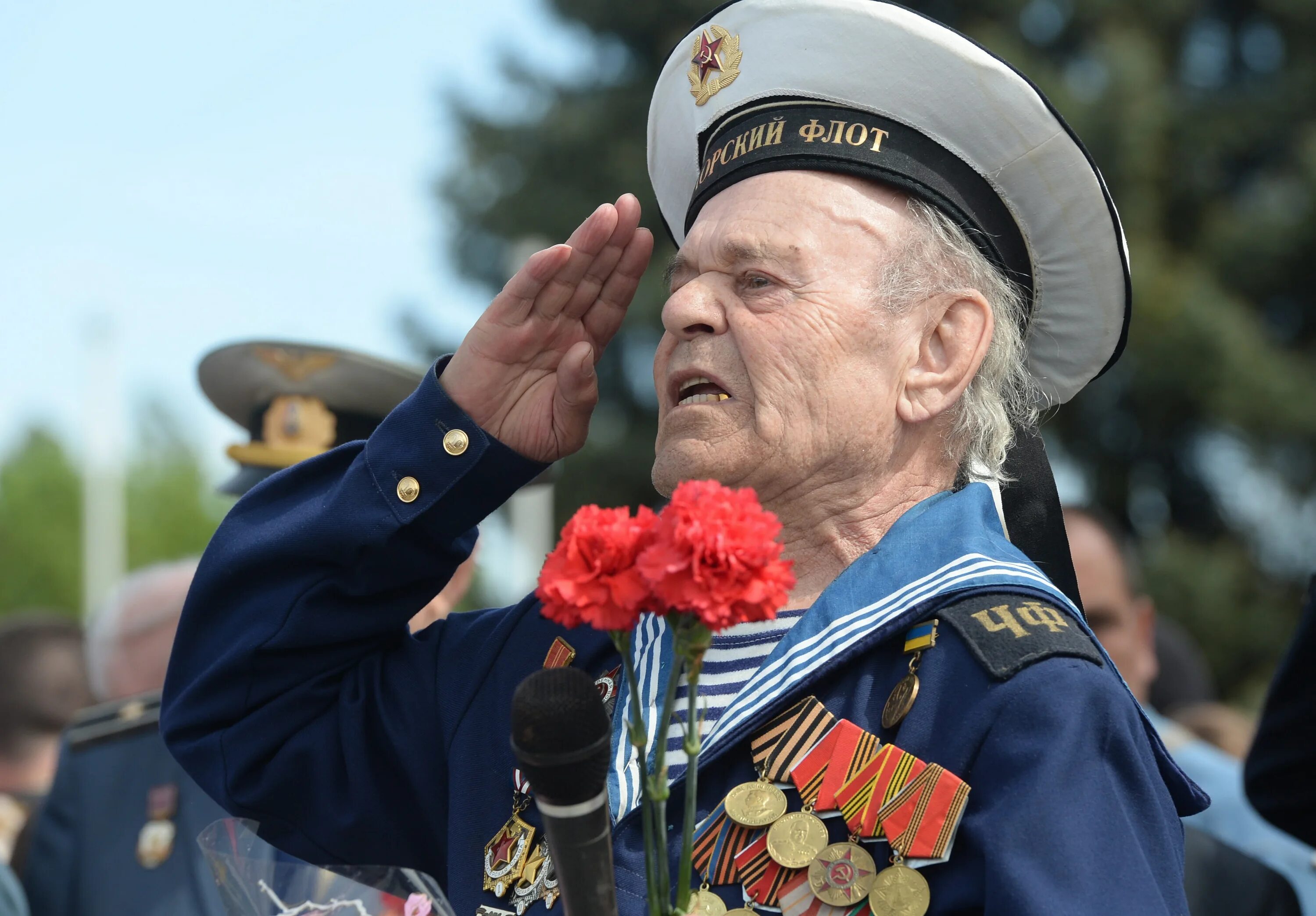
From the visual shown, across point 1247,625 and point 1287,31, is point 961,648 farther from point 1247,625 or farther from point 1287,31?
point 1287,31

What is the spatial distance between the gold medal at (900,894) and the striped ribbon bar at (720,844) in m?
0.19

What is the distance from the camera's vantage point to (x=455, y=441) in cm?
251

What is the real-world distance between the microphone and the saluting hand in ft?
3.62

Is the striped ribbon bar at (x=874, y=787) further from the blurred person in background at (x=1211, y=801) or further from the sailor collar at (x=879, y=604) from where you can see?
the blurred person in background at (x=1211, y=801)

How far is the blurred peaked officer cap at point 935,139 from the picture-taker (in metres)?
2.53

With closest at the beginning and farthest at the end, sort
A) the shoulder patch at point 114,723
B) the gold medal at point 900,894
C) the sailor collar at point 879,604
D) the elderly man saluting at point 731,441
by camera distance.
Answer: the gold medal at point 900,894 → the sailor collar at point 879,604 → the elderly man saluting at point 731,441 → the shoulder patch at point 114,723

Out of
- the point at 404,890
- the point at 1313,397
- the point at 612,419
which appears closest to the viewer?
the point at 404,890

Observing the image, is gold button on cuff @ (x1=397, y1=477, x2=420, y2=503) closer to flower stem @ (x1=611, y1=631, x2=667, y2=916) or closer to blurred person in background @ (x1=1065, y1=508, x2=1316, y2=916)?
flower stem @ (x1=611, y1=631, x2=667, y2=916)

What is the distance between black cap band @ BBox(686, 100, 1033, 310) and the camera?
2.55 metres

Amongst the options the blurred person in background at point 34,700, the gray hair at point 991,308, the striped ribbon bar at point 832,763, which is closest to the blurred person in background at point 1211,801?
the gray hair at point 991,308

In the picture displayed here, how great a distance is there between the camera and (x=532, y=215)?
1627 cm

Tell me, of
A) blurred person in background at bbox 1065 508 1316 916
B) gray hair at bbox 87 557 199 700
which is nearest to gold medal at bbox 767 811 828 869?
blurred person in background at bbox 1065 508 1316 916

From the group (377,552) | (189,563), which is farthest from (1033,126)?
(189,563)

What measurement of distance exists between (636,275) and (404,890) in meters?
1.22
